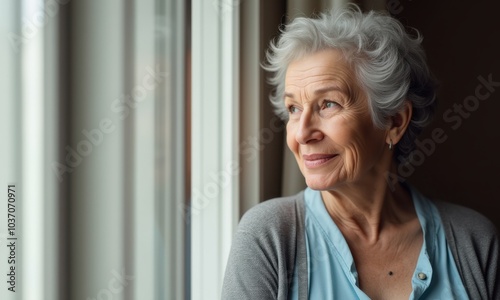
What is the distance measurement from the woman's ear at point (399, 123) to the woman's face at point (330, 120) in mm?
106

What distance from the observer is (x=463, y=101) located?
2203 millimetres

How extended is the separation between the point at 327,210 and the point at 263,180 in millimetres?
306

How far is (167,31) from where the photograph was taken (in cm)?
138

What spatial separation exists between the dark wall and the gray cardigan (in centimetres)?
64
